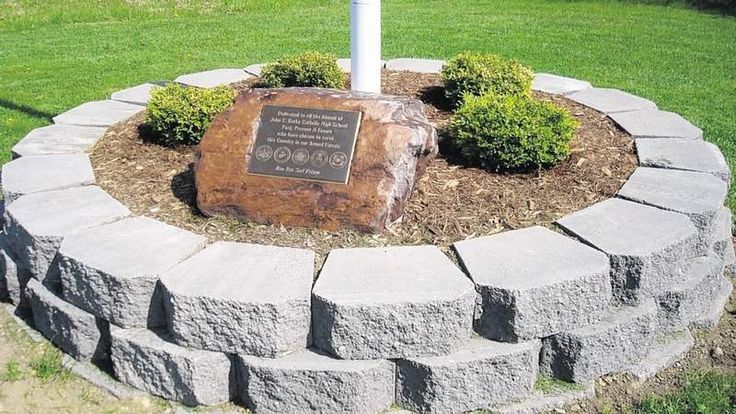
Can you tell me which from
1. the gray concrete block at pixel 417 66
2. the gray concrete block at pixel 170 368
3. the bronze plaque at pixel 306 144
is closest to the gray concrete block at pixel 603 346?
the bronze plaque at pixel 306 144

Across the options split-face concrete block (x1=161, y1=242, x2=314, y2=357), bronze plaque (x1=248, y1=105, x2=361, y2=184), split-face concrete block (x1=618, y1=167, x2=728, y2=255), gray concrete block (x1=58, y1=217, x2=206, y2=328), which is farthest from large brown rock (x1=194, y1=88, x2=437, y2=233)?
split-face concrete block (x1=618, y1=167, x2=728, y2=255)

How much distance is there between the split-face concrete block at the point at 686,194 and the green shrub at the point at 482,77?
1.47m

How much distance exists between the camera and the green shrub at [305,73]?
5.90 m

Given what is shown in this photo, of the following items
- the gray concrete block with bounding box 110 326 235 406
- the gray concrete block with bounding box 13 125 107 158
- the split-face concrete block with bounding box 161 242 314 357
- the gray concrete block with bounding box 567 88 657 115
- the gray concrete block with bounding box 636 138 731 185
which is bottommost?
the gray concrete block with bounding box 110 326 235 406

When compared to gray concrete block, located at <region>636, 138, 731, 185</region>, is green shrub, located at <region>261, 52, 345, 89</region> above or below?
above

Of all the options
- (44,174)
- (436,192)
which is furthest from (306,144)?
(44,174)

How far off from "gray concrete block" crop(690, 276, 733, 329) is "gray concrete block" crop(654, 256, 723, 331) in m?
0.02

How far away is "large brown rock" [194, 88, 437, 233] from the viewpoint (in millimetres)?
3805

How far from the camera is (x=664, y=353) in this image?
367 cm

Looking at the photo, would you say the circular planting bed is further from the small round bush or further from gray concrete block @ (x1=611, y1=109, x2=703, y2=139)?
gray concrete block @ (x1=611, y1=109, x2=703, y2=139)

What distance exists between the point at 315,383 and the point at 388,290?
0.55 meters

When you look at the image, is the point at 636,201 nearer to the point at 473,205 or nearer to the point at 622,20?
the point at 473,205

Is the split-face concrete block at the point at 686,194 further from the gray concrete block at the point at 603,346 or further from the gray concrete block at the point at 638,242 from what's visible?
the gray concrete block at the point at 603,346

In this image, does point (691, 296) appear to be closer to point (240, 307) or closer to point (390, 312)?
point (390, 312)
